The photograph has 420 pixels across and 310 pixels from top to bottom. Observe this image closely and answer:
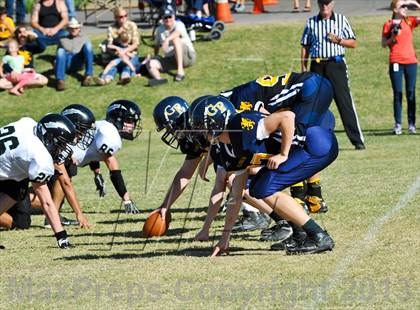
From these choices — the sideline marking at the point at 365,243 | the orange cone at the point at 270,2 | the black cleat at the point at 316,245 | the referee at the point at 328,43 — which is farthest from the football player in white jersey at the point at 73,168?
the orange cone at the point at 270,2

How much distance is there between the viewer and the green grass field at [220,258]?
6.43 metres

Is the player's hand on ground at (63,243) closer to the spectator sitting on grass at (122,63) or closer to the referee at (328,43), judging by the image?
Result: the referee at (328,43)

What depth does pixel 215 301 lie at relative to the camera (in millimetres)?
6332

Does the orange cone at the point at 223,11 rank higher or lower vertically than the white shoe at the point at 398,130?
higher

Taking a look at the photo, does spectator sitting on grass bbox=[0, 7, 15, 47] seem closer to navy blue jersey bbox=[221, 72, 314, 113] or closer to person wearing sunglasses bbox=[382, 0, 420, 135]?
person wearing sunglasses bbox=[382, 0, 420, 135]

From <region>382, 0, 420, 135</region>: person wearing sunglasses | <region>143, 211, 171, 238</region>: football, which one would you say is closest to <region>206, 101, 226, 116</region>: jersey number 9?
<region>143, 211, 171, 238</region>: football

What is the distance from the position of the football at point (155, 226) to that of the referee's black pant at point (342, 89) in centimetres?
572

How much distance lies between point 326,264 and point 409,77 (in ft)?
30.1

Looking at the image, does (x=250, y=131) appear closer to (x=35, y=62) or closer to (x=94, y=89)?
(x=94, y=89)

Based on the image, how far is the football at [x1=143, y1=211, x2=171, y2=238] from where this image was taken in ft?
29.2

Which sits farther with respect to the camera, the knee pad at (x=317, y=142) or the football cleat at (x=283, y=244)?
Answer: the football cleat at (x=283, y=244)

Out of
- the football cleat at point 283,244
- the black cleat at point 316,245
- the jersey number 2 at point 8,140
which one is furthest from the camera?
the jersey number 2 at point 8,140

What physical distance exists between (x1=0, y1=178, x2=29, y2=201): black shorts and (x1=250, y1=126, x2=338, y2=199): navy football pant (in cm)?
235

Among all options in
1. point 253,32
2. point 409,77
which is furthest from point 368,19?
point 409,77
